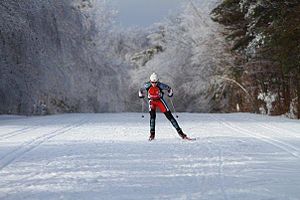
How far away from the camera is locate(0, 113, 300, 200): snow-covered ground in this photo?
7082mm

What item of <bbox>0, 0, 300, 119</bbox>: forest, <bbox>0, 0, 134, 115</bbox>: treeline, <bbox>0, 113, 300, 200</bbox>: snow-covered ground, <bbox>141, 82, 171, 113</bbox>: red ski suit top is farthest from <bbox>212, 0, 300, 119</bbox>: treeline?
<bbox>0, 0, 134, 115</bbox>: treeline

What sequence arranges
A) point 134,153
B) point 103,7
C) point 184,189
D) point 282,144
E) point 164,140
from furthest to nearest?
point 103,7 < point 164,140 < point 282,144 < point 134,153 < point 184,189

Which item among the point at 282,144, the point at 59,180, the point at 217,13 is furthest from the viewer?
the point at 217,13

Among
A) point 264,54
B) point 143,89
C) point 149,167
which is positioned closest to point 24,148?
point 149,167

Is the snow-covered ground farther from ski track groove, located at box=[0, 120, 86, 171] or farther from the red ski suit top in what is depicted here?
the red ski suit top

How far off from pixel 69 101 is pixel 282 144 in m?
29.3

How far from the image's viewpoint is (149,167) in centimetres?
925

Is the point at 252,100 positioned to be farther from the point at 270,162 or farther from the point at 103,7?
the point at 270,162

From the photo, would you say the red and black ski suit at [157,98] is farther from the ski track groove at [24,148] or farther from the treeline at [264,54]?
the treeline at [264,54]

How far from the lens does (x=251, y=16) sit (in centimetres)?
2541

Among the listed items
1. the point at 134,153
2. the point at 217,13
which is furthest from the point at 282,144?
the point at 217,13

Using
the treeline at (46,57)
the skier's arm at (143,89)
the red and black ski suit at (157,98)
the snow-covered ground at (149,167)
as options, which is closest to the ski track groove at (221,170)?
the snow-covered ground at (149,167)

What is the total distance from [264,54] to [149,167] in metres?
19.6

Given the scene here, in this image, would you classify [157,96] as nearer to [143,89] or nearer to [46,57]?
[143,89]
